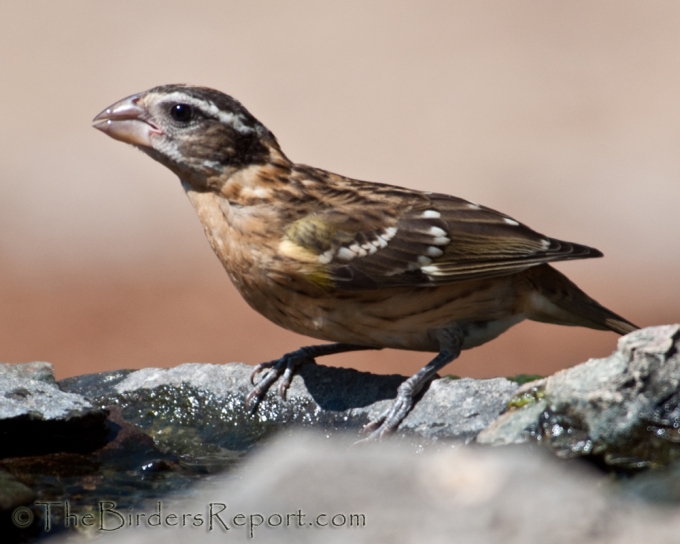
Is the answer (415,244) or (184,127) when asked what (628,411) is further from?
(184,127)

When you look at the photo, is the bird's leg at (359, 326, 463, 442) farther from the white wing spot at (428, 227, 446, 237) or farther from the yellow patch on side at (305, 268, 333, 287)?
the white wing spot at (428, 227, 446, 237)

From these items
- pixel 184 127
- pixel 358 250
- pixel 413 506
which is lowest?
pixel 413 506

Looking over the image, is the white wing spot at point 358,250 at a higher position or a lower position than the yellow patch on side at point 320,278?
higher

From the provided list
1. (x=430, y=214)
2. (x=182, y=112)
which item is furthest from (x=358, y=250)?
(x=182, y=112)

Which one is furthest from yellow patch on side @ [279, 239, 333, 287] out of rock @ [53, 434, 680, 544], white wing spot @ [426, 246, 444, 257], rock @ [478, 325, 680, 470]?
rock @ [53, 434, 680, 544]

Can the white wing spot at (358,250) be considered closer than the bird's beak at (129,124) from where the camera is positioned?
No

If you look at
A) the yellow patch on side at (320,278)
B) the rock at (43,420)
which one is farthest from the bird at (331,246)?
the rock at (43,420)

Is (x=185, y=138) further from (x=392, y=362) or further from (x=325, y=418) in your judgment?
(x=392, y=362)

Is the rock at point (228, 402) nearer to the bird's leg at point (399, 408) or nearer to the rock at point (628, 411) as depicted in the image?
the bird's leg at point (399, 408)
